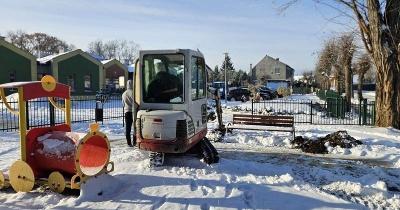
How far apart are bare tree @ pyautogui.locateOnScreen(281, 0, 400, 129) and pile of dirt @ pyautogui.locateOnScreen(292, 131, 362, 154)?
15.1 feet

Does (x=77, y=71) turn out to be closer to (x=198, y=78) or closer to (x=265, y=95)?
(x=265, y=95)

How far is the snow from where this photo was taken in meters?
5.51

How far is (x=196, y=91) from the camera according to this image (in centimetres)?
784

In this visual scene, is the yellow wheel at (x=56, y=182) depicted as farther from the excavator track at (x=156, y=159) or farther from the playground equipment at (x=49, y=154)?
the excavator track at (x=156, y=159)

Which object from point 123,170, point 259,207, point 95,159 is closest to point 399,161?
point 259,207

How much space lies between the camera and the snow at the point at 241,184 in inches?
217

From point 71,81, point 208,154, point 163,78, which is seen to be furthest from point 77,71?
point 208,154

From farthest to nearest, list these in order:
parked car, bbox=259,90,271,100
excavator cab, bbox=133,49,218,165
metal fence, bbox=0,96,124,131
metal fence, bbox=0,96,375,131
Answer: parked car, bbox=259,90,271,100 < metal fence, bbox=0,96,375,131 < metal fence, bbox=0,96,124,131 < excavator cab, bbox=133,49,218,165

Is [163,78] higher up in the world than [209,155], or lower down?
higher up

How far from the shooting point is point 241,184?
6398mm

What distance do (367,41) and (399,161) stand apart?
7191 millimetres

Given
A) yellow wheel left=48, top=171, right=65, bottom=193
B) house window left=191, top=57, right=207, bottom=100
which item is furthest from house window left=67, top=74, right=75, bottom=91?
yellow wheel left=48, top=171, right=65, bottom=193

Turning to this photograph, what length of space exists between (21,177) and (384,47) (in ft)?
42.5

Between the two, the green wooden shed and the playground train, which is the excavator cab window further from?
the green wooden shed
